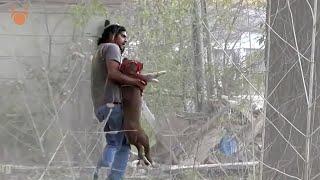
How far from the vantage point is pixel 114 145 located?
5.34 m

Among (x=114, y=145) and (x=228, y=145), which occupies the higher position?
(x=114, y=145)

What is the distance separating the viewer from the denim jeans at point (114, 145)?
5.29 meters

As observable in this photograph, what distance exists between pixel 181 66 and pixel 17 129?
2010 millimetres

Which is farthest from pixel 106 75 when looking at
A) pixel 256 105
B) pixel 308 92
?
pixel 308 92

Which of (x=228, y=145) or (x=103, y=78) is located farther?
(x=228, y=145)

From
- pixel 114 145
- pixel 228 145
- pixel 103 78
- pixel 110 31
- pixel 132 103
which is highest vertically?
pixel 110 31

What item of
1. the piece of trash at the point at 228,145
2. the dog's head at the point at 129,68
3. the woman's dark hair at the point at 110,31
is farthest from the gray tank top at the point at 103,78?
the piece of trash at the point at 228,145

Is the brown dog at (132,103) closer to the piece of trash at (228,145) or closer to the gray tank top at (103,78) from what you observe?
the gray tank top at (103,78)

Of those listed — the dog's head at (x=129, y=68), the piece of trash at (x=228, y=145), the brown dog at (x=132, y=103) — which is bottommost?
the piece of trash at (x=228, y=145)

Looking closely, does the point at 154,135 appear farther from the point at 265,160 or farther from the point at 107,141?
the point at 265,160

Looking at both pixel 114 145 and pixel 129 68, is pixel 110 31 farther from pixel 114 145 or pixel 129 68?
pixel 114 145

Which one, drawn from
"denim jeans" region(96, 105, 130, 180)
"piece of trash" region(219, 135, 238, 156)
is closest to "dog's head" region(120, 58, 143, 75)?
"denim jeans" region(96, 105, 130, 180)

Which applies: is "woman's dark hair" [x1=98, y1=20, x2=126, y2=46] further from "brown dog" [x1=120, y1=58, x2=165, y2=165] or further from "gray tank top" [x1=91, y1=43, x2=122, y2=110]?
"brown dog" [x1=120, y1=58, x2=165, y2=165]

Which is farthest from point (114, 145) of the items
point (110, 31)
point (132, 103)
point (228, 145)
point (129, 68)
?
point (228, 145)
